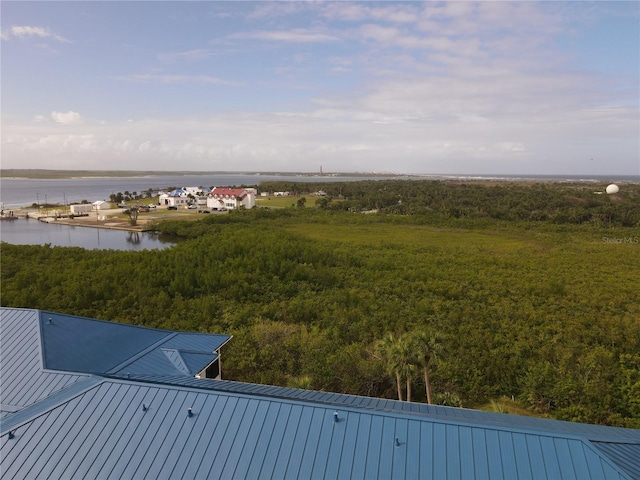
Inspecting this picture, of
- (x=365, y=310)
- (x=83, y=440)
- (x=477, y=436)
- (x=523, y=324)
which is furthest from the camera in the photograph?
(x=365, y=310)

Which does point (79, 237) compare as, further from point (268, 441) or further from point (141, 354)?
point (268, 441)

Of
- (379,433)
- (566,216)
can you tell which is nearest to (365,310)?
(379,433)

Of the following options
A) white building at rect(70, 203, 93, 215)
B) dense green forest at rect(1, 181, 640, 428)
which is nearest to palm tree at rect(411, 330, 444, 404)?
dense green forest at rect(1, 181, 640, 428)

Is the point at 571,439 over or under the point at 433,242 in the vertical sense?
over

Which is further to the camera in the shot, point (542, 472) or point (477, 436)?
point (477, 436)

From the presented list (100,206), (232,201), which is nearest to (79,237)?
(100,206)

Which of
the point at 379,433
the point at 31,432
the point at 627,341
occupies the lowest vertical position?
the point at 627,341

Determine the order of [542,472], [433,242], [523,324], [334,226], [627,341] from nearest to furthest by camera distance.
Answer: [542,472], [627,341], [523,324], [433,242], [334,226]

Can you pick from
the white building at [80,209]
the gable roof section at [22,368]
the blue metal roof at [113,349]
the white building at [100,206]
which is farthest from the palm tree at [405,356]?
the white building at [100,206]

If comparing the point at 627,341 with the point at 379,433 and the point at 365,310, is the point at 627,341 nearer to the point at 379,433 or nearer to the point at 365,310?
the point at 365,310
